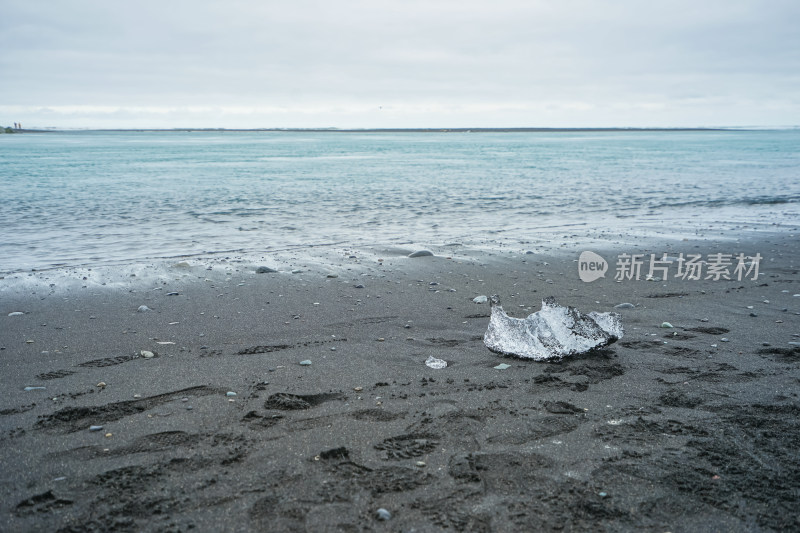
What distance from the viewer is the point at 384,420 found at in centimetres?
346

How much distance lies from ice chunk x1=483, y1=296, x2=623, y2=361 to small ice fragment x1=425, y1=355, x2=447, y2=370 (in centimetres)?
46

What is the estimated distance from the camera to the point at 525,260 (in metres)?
8.55

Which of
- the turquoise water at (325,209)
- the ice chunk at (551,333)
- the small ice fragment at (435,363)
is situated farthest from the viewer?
the turquoise water at (325,209)

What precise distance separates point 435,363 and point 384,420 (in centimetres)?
102

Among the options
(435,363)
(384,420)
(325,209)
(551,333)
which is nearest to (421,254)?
(551,333)

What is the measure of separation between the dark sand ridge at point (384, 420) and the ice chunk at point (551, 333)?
0.13 metres

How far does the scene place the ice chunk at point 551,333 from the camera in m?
4.49

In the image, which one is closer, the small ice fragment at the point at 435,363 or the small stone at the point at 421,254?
the small ice fragment at the point at 435,363

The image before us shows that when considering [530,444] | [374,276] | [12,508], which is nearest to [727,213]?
[374,276]

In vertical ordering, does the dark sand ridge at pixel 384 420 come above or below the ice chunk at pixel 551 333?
below

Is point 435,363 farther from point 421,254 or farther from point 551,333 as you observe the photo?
point 421,254

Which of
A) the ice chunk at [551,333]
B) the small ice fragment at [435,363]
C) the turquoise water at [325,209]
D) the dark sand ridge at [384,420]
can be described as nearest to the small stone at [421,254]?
the turquoise water at [325,209]

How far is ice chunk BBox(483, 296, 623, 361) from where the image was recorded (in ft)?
14.7

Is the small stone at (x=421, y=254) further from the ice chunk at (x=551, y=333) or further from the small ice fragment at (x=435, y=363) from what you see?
the small ice fragment at (x=435, y=363)
